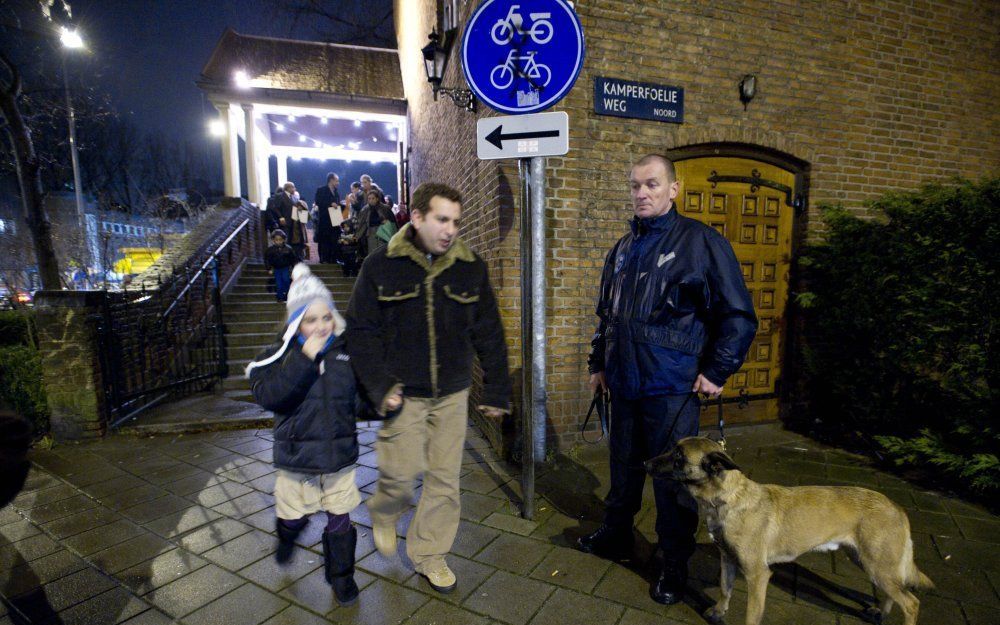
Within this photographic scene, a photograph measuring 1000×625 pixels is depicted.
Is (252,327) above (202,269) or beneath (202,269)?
beneath

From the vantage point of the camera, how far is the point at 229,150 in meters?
12.7

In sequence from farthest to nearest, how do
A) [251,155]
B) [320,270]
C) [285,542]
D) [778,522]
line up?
1. [251,155]
2. [320,270]
3. [285,542]
4. [778,522]

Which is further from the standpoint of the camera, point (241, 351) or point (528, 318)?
point (241, 351)

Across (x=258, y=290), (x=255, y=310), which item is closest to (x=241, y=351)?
(x=255, y=310)

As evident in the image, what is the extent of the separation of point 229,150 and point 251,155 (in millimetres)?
692

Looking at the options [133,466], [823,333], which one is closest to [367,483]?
[133,466]

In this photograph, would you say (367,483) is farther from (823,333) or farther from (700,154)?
(823,333)

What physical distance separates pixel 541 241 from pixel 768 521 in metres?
2.48

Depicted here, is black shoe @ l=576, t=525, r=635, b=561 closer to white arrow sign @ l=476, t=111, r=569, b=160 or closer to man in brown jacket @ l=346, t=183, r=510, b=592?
man in brown jacket @ l=346, t=183, r=510, b=592

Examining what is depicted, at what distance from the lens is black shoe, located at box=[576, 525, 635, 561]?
2.68m

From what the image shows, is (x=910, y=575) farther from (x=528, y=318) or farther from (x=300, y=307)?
(x=300, y=307)

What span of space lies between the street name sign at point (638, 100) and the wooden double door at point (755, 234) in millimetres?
490

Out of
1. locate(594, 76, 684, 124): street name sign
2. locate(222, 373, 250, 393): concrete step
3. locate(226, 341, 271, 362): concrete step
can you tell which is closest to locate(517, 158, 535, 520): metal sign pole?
locate(594, 76, 684, 124): street name sign

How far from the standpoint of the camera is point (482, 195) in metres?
4.62
